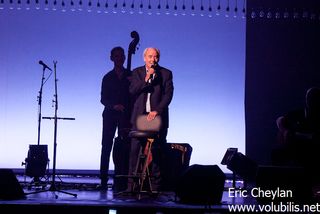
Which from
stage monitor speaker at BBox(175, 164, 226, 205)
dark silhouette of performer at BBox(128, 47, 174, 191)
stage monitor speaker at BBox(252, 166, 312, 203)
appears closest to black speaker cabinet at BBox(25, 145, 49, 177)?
dark silhouette of performer at BBox(128, 47, 174, 191)

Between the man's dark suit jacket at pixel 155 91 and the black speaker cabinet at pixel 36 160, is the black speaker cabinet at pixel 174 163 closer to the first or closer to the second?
the man's dark suit jacket at pixel 155 91

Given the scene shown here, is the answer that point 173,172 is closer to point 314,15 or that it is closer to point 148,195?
point 148,195

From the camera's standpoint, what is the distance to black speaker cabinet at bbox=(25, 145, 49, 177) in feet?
25.8

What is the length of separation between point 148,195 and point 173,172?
1.03 meters

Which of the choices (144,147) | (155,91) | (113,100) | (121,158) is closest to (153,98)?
(155,91)

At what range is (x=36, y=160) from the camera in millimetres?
7867

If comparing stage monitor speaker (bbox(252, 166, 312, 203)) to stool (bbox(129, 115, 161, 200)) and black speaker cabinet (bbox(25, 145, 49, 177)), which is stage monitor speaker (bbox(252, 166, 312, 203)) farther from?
black speaker cabinet (bbox(25, 145, 49, 177))

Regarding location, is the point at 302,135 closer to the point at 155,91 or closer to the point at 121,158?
the point at 155,91

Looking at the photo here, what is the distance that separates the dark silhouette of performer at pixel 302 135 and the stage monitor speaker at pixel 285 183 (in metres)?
0.29

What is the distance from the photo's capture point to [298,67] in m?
8.51

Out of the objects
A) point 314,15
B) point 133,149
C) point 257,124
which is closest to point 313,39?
point 314,15

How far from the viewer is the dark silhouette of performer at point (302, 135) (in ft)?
16.3

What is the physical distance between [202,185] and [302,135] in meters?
1.22

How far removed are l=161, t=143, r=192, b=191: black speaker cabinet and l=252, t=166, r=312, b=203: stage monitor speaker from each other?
2.00 m
